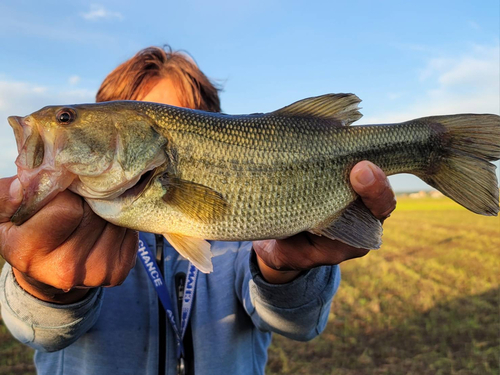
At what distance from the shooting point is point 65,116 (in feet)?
5.95

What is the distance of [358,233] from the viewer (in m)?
2.10

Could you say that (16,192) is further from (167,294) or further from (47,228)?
(167,294)

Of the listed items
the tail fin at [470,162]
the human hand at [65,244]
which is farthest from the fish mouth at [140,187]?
the tail fin at [470,162]

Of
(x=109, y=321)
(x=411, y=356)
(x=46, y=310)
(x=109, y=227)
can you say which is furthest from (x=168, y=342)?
(x=411, y=356)

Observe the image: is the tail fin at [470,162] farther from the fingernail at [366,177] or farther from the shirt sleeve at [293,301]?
the shirt sleeve at [293,301]

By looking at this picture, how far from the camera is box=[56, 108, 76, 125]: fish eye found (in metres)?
1.80

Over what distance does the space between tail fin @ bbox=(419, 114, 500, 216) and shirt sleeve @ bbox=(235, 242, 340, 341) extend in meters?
1.00

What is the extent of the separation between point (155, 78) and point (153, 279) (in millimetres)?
1992

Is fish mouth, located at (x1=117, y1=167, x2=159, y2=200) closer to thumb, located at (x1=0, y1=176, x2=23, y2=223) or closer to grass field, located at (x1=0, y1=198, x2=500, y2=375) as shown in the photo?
thumb, located at (x1=0, y1=176, x2=23, y2=223)

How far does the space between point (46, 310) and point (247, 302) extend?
1.40 m

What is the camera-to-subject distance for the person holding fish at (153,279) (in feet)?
5.85

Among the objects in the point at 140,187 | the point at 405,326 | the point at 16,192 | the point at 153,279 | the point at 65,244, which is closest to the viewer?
the point at 16,192

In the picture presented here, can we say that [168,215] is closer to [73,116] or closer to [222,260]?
[73,116]

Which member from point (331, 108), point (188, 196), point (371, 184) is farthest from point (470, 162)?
point (188, 196)
